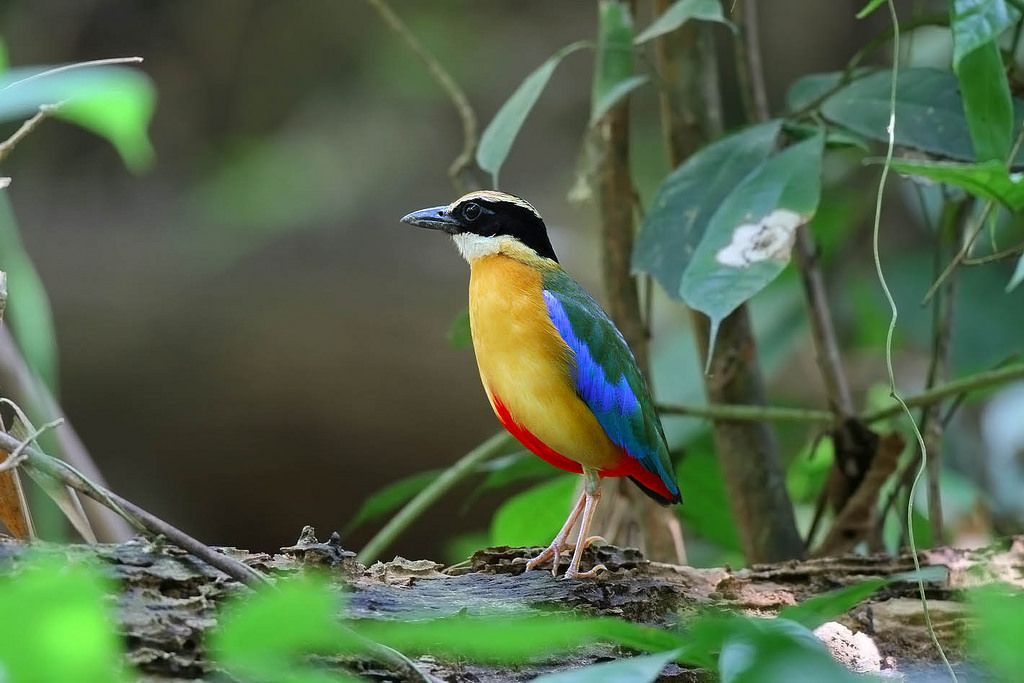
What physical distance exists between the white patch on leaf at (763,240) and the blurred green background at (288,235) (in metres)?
5.27

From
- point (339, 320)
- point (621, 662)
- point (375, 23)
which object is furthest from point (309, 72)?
point (621, 662)

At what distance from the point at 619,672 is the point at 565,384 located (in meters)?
1.71

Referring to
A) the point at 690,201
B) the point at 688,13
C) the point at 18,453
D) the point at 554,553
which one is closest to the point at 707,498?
the point at 554,553

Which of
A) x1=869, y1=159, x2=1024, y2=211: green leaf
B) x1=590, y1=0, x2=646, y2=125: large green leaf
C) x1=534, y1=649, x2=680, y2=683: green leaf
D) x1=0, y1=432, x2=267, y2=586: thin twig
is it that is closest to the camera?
x1=534, y1=649, x2=680, y2=683: green leaf

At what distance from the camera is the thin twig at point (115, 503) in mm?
1651

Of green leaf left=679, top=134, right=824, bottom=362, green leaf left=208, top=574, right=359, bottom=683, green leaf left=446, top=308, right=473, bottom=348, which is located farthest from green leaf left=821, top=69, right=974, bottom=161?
green leaf left=208, top=574, right=359, bottom=683

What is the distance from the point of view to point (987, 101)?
7.76 ft

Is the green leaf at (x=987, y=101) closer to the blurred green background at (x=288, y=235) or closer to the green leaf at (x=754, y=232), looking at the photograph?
the green leaf at (x=754, y=232)

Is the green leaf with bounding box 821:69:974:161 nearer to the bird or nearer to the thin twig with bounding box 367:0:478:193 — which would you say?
the bird

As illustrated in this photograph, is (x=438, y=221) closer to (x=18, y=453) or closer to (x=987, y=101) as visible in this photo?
(x=987, y=101)

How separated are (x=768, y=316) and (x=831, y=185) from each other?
1.66ft

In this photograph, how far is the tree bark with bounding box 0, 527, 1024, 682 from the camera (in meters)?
1.72

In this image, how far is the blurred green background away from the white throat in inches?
185

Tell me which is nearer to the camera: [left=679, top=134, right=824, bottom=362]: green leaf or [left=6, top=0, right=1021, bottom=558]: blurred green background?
[left=679, top=134, right=824, bottom=362]: green leaf
